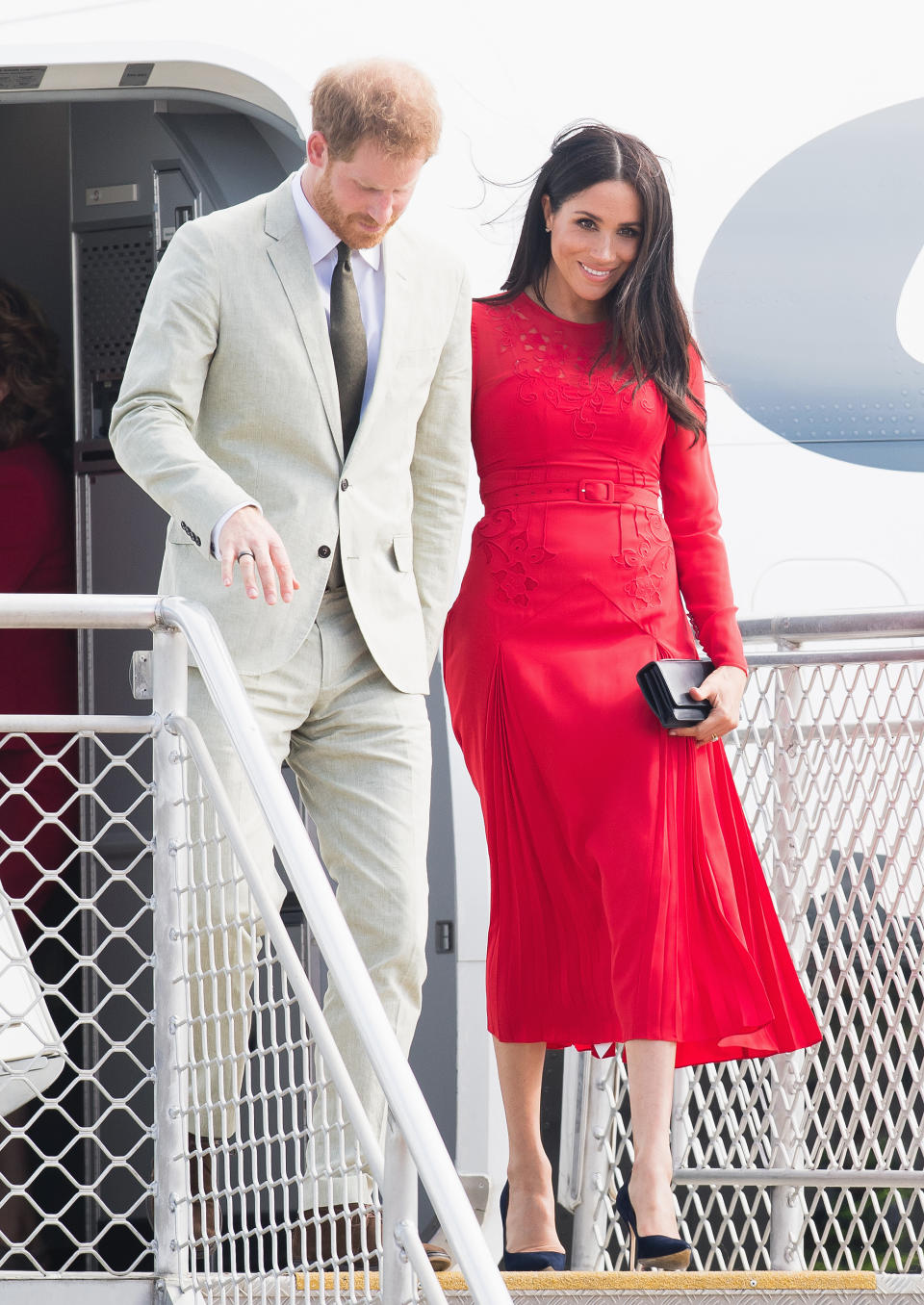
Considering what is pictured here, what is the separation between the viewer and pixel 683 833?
2.64m

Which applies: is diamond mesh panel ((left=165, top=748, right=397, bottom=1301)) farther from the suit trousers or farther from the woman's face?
the woman's face

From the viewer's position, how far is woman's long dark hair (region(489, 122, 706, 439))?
2678 mm

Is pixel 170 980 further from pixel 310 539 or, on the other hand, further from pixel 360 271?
pixel 360 271

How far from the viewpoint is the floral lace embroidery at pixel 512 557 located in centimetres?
271

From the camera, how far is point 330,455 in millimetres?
2439

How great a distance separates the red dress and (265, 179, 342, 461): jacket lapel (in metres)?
0.38

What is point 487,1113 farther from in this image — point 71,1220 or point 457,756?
point 71,1220

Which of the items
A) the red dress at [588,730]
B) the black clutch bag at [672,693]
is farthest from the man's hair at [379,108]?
the black clutch bag at [672,693]

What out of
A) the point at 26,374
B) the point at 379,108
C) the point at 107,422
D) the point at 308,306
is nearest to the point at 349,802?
the point at 308,306

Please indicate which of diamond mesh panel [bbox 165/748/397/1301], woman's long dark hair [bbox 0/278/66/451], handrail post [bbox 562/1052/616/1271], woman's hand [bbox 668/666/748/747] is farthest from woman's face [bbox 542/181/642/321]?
woman's long dark hair [bbox 0/278/66/451]

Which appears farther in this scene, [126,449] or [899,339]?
[899,339]

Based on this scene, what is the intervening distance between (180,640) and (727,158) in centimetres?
195

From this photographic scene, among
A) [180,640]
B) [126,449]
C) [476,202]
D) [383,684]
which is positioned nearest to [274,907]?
[180,640]

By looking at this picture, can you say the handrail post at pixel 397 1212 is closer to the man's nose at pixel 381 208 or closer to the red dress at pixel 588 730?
the red dress at pixel 588 730
